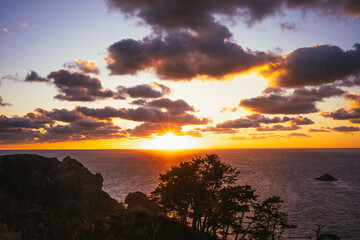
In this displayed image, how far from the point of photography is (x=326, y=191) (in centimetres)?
8694

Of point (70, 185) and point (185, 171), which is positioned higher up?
point (185, 171)

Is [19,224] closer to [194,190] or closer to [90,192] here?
[194,190]

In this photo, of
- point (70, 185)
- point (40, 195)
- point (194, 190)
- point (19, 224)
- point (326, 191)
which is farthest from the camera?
point (326, 191)

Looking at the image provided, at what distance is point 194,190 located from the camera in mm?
31078

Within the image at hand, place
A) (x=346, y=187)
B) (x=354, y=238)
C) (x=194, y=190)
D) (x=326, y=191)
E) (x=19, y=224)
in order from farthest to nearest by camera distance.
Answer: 1. (x=346, y=187)
2. (x=326, y=191)
3. (x=354, y=238)
4. (x=194, y=190)
5. (x=19, y=224)

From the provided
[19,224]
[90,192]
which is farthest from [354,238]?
[90,192]

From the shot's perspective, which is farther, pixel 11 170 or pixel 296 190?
pixel 296 190

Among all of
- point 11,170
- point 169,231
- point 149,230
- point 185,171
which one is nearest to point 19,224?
point 149,230

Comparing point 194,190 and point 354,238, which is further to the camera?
point 354,238

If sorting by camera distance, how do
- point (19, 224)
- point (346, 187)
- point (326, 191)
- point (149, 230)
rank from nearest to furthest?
1. point (19, 224)
2. point (149, 230)
3. point (326, 191)
4. point (346, 187)

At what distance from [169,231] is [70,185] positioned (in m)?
40.4

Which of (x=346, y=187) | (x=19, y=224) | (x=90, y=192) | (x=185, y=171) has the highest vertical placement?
(x=185, y=171)

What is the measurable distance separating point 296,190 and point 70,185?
3176 inches

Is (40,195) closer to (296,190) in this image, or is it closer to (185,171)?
(185,171)
